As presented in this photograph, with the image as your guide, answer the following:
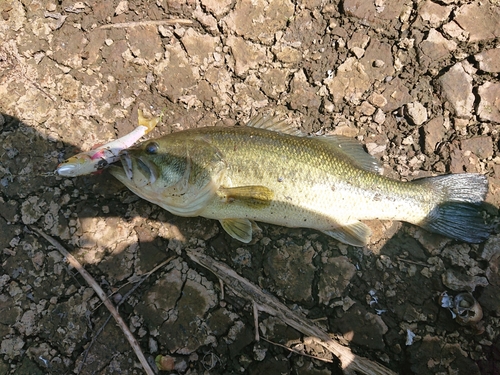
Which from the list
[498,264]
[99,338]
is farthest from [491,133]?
[99,338]

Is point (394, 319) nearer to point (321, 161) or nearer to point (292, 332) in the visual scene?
point (292, 332)

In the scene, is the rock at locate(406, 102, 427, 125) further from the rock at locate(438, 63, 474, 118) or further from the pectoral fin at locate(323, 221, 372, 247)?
the pectoral fin at locate(323, 221, 372, 247)

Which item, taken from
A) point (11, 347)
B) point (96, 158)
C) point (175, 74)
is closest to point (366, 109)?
point (175, 74)

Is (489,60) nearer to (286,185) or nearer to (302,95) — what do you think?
(302,95)

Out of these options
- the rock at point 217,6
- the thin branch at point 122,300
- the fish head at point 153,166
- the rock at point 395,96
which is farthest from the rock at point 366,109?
the thin branch at point 122,300

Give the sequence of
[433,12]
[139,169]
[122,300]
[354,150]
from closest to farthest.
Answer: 1. [139,169]
2. [122,300]
3. [354,150]
4. [433,12]

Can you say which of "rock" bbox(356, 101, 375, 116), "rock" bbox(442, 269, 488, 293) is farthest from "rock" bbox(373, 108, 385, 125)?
"rock" bbox(442, 269, 488, 293)
